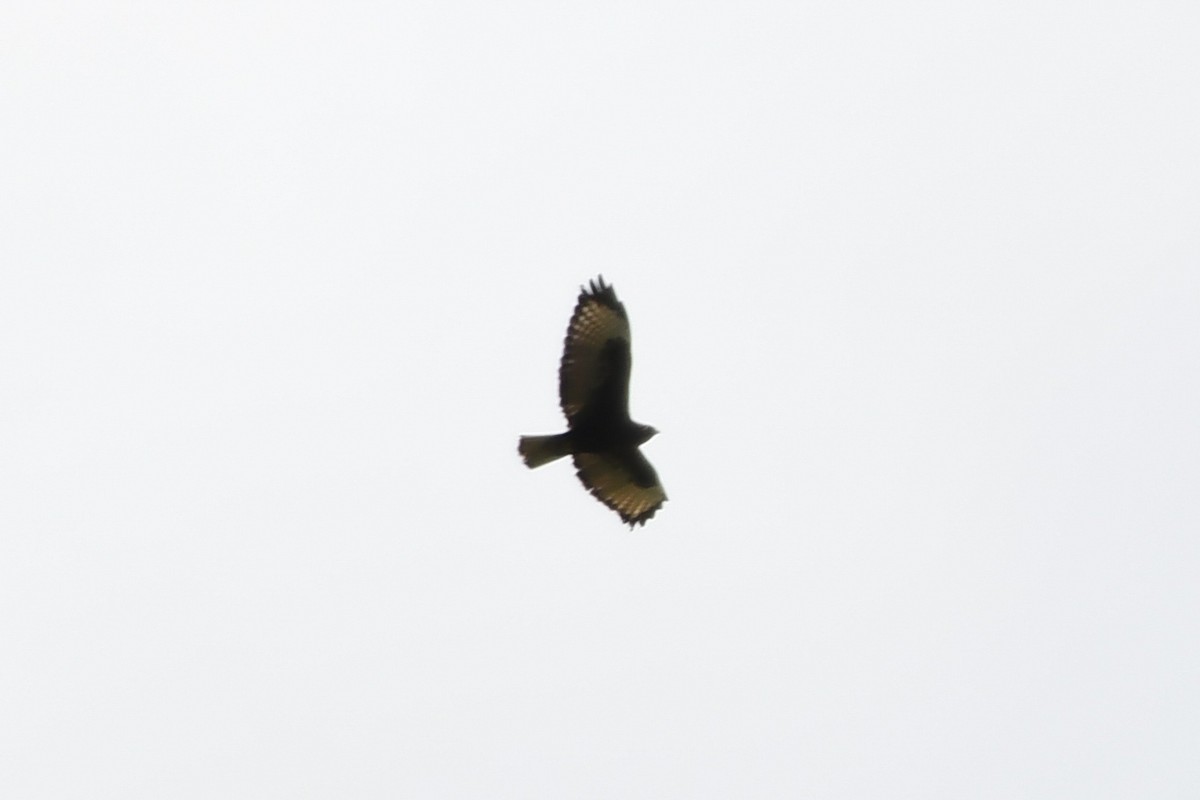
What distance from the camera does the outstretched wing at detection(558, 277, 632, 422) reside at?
26.7m

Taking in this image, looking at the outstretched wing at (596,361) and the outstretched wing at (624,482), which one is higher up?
the outstretched wing at (596,361)

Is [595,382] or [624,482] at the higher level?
[595,382]

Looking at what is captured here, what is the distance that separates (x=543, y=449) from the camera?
26.5m

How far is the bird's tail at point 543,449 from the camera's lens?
26.4 m

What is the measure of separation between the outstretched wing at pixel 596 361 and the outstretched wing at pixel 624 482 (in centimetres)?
56

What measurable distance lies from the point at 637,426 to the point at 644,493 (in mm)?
849

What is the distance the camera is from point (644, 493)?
89.6 feet

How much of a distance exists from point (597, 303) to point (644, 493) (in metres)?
2.09

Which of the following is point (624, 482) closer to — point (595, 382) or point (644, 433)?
point (644, 433)

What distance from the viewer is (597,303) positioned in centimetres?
2677

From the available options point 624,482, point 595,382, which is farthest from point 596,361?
point 624,482

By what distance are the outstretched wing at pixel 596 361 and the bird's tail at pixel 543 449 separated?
0.31 m

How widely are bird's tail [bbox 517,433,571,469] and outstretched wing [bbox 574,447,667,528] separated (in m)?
0.35

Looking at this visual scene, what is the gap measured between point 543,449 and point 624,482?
3.81 ft
